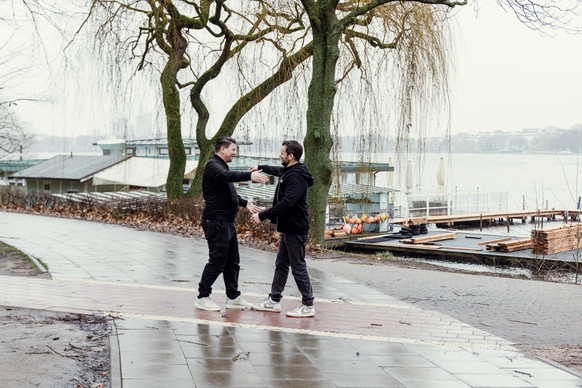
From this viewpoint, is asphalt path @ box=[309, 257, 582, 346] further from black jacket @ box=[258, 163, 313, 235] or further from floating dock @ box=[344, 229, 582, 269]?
floating dock @ box=[344, 229, 582, 269]

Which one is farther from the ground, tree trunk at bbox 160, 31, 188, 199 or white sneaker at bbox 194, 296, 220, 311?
tree trunk at bbox 160, 31, 188, 199

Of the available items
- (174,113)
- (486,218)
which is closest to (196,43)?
(174,113)

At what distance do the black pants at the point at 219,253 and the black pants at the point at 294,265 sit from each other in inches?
19.7

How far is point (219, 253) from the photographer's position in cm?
834

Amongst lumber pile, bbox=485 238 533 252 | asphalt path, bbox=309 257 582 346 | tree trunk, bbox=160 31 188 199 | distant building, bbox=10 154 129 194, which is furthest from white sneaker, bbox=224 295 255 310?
distant building, bbox=10 154 129 194

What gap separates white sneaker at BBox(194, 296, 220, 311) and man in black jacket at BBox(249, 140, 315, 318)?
638 millimetres

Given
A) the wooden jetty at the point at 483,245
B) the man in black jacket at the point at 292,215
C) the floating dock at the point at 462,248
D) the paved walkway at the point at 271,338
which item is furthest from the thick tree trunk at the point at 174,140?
the man in black jacket at the point at 292,215

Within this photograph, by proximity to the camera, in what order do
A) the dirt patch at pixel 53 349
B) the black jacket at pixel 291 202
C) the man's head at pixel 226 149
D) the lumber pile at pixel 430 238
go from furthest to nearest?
the lumber pile at pixel 430 238, the man's head at pixel 226 149, the black jacket at pixel 291 202, the dirt patch at pixel 53 349

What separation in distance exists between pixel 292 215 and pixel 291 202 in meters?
0.23

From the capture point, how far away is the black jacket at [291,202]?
8102 millimetres

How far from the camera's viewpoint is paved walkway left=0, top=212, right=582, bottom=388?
6.09 m

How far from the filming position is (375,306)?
946 centimetres

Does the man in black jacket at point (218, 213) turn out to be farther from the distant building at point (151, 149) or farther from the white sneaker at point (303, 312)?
the distant building at point (151, 149)

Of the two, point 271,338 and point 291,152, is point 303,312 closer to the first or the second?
point 271,338
